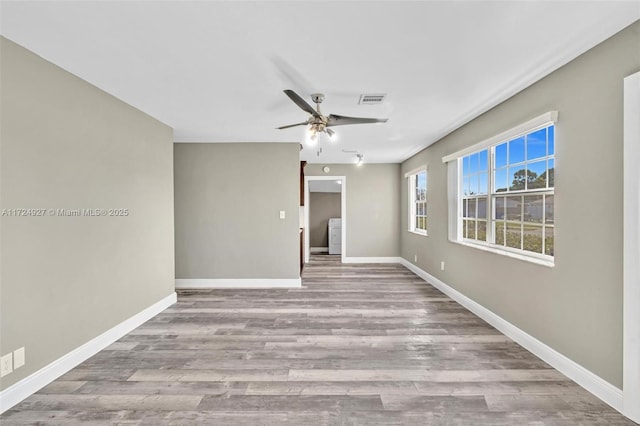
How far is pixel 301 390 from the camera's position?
Result: 216 centimetres

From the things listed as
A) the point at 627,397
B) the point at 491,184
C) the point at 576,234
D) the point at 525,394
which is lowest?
the point at 525,394

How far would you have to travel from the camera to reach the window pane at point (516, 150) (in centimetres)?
299

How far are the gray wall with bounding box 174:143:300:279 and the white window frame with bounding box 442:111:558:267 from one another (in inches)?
91.7

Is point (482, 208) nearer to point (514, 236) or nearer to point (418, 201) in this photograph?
point (514, 236)

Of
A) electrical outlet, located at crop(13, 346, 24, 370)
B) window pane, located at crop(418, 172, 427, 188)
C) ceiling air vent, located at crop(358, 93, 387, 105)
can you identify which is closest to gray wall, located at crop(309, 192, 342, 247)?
window pane, located at crop(418, 172, 427, 188)

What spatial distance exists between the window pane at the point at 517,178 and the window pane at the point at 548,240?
1.63 feet

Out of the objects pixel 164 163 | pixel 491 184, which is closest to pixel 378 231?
pixel 491 184

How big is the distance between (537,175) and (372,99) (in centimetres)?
167

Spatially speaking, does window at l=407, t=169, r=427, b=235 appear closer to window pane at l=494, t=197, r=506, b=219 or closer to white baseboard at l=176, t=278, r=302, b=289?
Result: window pane at l=494, t=197, r=506, b=219

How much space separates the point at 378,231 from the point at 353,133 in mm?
3341

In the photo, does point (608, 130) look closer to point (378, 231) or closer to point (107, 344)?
point (107, 344)

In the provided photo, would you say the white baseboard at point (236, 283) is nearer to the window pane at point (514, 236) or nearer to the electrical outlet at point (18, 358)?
the electrical outlet at point (18, 358)

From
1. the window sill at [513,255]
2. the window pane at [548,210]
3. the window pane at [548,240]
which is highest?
the window pane at [548,210]

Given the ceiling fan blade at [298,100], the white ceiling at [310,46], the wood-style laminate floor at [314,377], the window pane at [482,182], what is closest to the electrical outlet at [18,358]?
the wood-style laminate floor at [314,377]
